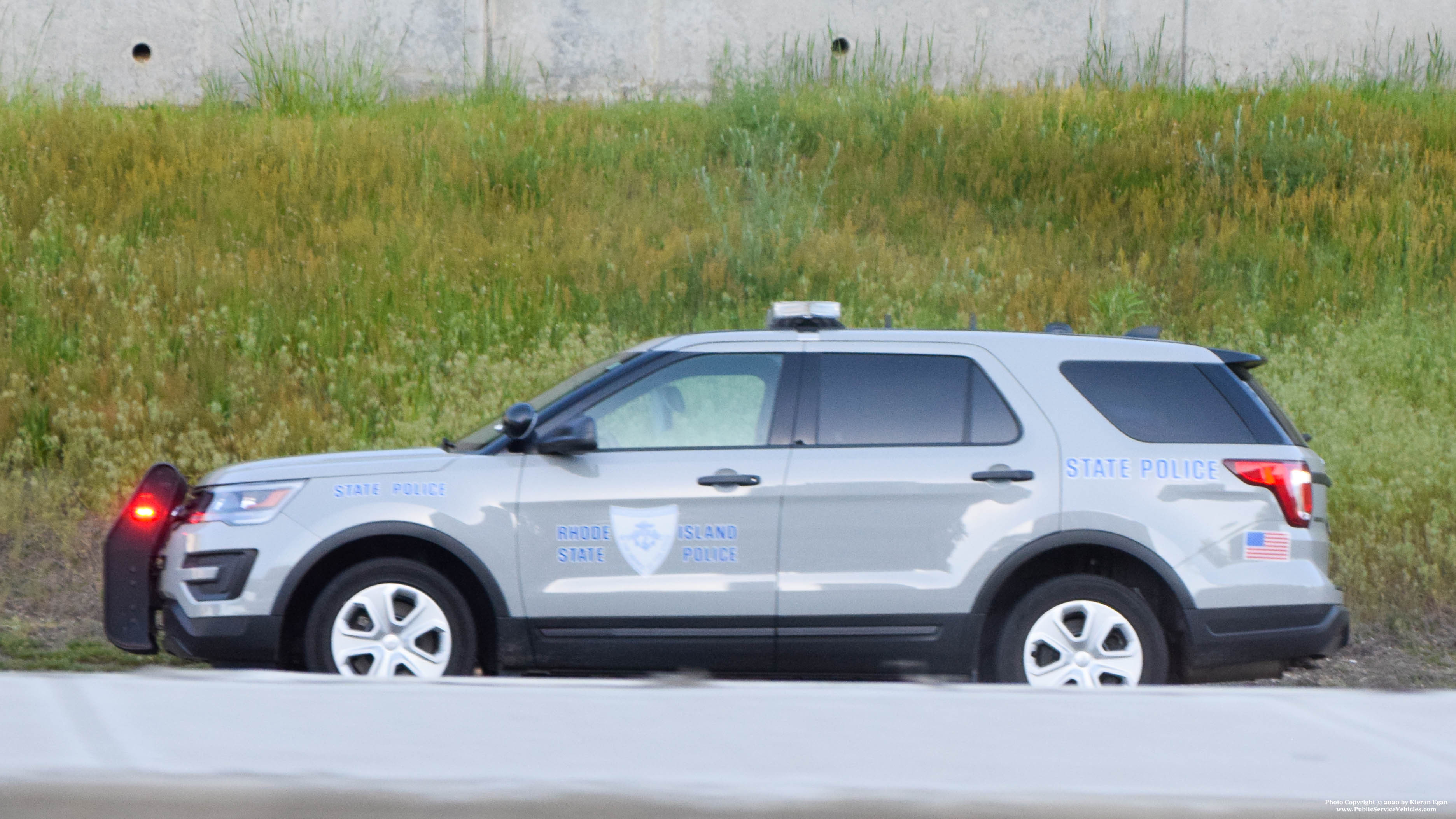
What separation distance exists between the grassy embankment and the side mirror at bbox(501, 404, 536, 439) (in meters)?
3.92

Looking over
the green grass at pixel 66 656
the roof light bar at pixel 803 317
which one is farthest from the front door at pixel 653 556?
the green grass at pixel 66 656

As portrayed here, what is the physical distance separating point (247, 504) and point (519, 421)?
118 cm

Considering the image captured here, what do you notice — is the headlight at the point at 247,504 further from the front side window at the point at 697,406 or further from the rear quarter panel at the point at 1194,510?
the rear quarter panel at the point at 1194,510

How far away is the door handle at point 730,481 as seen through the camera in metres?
5.40

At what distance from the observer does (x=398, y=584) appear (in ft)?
→ 17.6

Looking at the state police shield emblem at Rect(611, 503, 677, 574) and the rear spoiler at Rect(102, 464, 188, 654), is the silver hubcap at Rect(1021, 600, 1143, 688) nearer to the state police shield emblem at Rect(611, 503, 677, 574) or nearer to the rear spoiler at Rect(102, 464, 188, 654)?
the state police shield emblem at Rect(611, 503, 677, 574)

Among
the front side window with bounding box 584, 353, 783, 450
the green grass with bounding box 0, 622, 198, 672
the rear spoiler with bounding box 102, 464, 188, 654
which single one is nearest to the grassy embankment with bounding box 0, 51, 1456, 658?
the green grass with bounding box 0, 622, 198, 672

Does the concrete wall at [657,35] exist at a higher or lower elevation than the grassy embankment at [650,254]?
higher

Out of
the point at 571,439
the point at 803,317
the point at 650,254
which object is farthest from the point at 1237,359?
the point at 650,254

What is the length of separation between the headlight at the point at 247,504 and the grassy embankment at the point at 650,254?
9.70 feet

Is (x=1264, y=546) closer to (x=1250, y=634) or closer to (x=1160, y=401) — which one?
(x=1250, y=634)

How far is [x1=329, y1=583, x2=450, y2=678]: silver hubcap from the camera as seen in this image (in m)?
5.28

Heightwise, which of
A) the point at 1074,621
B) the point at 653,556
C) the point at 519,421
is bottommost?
the point at 1074,621

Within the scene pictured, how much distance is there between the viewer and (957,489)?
5395 mm
